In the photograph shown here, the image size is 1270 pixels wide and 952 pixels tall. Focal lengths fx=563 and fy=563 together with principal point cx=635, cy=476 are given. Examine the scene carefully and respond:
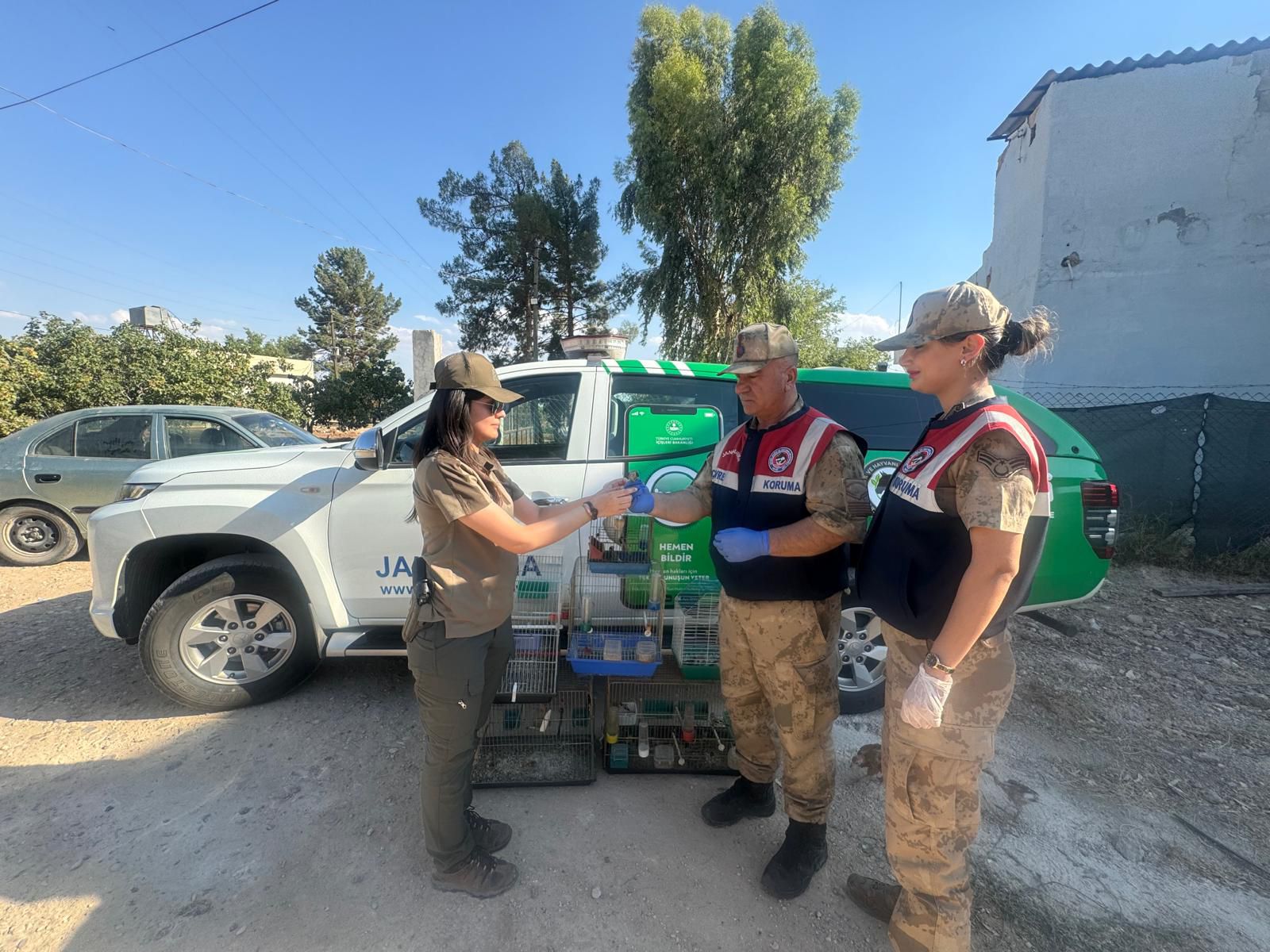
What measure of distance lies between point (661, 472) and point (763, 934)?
6.42ft

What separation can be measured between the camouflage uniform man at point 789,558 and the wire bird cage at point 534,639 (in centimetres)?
87

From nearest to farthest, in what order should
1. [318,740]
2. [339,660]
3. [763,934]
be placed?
1. [763,934]
2. [318,740]
3. [339,660]

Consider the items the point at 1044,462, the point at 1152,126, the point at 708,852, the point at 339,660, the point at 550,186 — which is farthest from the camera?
the point at 550,186

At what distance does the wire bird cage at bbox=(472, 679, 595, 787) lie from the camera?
261 cm

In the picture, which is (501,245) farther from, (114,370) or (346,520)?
(346,520)

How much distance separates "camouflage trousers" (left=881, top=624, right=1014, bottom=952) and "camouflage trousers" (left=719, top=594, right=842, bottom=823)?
1.11 ft

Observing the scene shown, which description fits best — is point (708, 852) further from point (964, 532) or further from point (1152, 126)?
point (1152, 126)

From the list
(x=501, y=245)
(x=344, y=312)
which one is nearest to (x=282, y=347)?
(x=344, y=312)

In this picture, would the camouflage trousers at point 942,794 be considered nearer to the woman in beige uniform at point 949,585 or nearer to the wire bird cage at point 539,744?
the woman in beige uniform at point 949,585

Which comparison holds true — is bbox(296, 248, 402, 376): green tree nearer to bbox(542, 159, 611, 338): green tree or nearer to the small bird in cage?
bbox(542, 159, 611, 338): green tree

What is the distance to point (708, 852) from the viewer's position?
2.24 meters

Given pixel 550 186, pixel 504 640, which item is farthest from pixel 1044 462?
pixel 550 186

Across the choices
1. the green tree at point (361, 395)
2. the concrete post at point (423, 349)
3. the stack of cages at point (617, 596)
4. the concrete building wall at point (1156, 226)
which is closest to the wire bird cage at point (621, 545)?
the stack of cages at point (617, 596)

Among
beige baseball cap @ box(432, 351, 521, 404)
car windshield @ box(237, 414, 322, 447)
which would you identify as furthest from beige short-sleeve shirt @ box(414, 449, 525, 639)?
car windshield @ box(237, 414, 322, 447)
